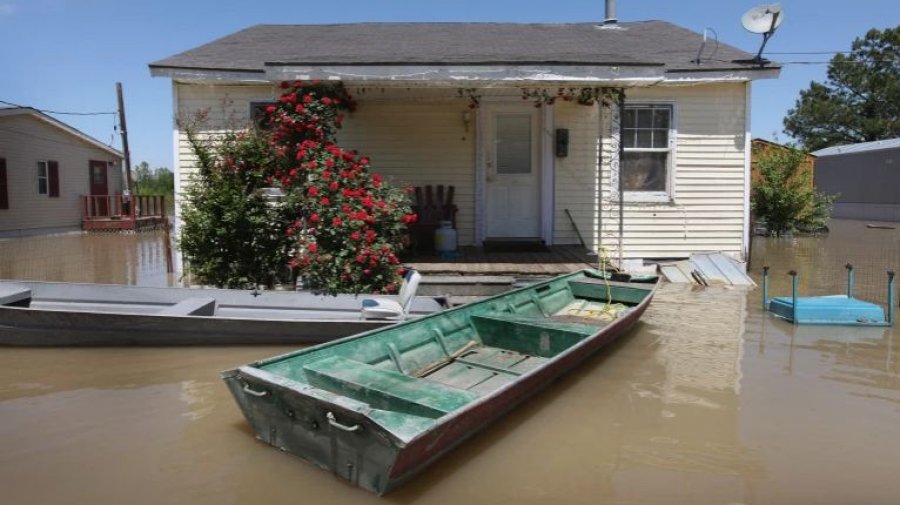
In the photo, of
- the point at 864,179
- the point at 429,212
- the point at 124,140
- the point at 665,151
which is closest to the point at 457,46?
the point at 429,212

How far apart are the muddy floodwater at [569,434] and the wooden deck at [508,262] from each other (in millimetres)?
2226

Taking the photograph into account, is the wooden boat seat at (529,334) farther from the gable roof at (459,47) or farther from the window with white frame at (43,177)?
the window with white frame at (43,177)

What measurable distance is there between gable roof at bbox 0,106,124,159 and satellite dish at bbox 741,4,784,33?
18.7 m

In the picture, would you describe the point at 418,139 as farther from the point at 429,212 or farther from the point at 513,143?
the point at 513,143

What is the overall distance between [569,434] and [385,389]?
128 cm

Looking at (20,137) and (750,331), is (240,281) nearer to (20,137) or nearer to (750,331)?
(750,331)

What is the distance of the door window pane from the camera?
10453 mm

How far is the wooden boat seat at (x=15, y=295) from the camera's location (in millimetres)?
6391

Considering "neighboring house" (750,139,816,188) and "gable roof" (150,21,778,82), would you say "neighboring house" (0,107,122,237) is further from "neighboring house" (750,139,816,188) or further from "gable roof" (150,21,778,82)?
"neighboring house" (750,139,816,188)

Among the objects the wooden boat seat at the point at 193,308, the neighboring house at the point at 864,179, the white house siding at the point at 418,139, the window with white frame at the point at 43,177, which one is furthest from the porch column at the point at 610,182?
the neighboring house at the point at 864,179

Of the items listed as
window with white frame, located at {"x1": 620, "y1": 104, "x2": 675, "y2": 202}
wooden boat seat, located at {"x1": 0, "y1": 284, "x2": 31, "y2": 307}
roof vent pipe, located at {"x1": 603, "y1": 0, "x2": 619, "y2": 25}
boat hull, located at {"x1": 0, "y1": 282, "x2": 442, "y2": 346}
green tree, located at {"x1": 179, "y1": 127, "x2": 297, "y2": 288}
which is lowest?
boat hull, located at {"x1": 0, "y1": 282, "x2": 442, "y2": 346}

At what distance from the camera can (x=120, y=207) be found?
73.5 ft

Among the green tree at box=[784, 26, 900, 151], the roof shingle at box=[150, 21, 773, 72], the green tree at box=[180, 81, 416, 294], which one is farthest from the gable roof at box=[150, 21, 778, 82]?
the green tree at box=[784, 26, 900, 151]

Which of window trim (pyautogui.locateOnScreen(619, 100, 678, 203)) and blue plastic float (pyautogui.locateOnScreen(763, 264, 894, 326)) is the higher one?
window trim (pyautogui.locateOnScreen(619, 100, 678, 203))
